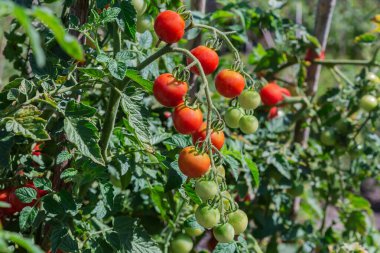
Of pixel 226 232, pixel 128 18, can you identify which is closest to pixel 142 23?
pixel 128 18

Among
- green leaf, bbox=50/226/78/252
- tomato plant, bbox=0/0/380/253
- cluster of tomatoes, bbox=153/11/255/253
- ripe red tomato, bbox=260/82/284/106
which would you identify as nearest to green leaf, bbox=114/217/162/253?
tomato plant, bbox=0/0/380/253

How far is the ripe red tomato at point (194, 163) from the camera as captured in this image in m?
0.96

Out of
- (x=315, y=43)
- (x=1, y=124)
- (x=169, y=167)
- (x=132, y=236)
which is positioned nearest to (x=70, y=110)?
(x=1, y=124)

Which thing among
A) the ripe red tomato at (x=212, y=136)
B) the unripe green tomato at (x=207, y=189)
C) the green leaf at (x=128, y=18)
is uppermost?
the green leaf at (x=128, y=18)

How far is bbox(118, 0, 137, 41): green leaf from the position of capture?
3.58 feet

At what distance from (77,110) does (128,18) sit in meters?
0.21

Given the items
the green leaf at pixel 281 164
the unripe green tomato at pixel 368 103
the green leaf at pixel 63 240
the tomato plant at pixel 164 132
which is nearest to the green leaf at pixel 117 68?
A: the tomato plant at pixel 164 132

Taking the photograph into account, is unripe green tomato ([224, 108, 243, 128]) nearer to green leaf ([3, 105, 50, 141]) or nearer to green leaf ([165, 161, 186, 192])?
green leaf ([165, 161, 186, 192])

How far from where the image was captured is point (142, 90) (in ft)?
3.55

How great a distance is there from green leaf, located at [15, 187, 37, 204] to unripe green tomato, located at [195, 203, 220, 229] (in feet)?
1.02

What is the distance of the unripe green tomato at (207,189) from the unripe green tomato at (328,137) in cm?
103

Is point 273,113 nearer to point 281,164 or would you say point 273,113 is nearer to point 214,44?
point 281,164

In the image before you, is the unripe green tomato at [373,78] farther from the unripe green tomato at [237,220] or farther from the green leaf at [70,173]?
the green leaf at [70,173]

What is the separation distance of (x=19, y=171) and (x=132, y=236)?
0.29 meters
